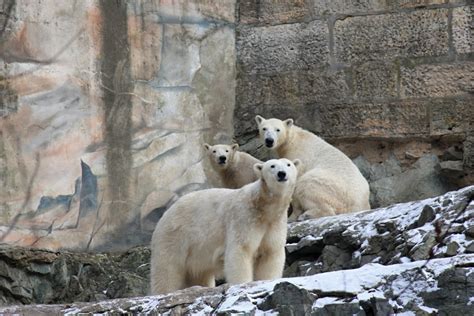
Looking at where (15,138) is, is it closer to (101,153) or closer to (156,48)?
(101,153)

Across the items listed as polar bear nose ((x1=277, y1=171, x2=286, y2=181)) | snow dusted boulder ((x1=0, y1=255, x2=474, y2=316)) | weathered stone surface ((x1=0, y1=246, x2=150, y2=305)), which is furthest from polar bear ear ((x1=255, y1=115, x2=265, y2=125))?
snow dusted boulder ((x1=0, y1=255, x2=474, y2=316))

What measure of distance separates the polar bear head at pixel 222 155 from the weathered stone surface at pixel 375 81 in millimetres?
1846

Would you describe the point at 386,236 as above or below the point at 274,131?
below

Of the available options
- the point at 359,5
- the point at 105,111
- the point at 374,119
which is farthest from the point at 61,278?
the point at 359,5

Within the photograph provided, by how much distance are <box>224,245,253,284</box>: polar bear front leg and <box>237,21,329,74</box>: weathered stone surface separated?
5676mm

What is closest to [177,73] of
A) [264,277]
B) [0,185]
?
[0,185]

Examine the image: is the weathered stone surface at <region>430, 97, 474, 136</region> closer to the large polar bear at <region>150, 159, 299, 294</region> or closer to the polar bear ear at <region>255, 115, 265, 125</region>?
the polar bear ear at <region>255, 115, 265, 125</region>

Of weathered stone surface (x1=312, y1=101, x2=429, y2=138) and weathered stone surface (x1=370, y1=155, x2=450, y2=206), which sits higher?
weathered stone surface (x1=312, y1=101, x2=429, y2=138)

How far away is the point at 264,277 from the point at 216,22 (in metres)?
6.11

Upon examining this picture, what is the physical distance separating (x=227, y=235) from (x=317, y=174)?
3.50 meters

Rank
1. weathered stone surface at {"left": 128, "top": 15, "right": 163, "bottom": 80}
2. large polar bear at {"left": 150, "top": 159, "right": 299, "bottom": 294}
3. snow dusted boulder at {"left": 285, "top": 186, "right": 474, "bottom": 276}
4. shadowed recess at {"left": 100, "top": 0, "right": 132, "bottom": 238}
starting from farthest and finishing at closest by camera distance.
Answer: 1. weathered stone surface at {"left": 128, "top": 15, "right": 163, "bottom": 80}
2. shadowed recess at {"left": 100, "top": 0, "right": 132, "bottom": 238}
3. large polar bear at {"left": 150, "top": 159, "right": 299, "bottom": 294}
4. snow dusted boulder at {"left": 285, "top": 186, "right": 474, "bottom": 276}

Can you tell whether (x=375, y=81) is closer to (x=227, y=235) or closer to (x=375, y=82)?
(x=375, y=82)

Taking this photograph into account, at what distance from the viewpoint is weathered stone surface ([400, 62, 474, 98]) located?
1493 centimetres

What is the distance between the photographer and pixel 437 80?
15.0 m
